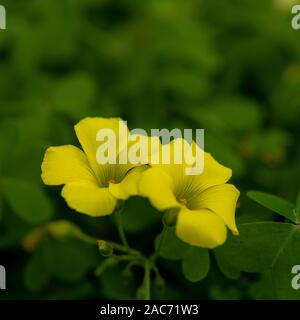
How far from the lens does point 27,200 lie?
137cm

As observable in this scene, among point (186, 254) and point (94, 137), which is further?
point (186, 254)

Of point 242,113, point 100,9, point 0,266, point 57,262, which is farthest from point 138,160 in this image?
point 100,9

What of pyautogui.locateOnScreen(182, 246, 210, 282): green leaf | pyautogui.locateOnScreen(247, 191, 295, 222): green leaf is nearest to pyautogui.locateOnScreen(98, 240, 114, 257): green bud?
pyautogui.locateOnScreen(182, 246, 210, 282): green leaf

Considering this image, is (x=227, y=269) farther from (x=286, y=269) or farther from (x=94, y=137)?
(x=94, y=137)

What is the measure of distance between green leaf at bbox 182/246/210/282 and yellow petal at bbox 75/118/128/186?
252 mm

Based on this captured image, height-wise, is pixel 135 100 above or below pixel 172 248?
above

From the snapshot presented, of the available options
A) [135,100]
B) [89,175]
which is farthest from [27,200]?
[135,100]

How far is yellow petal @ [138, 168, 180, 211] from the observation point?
2.97 ft

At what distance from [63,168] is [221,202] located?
0.30 m

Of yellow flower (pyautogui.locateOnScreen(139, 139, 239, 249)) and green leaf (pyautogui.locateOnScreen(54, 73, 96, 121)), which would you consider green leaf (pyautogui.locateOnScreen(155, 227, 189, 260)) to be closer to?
yellow flower (pyautogui.locateOnScreen(139, 139, 239, 249))

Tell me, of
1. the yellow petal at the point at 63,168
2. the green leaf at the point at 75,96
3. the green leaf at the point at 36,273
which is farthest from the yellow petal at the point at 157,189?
the green leaf at the point at 75,96

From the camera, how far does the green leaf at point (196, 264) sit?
113 cm

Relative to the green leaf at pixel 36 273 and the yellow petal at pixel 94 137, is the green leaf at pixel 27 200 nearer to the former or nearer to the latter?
the green leaf at pixel 36 273

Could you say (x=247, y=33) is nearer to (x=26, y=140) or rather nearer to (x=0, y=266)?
(x=26, y=140)
